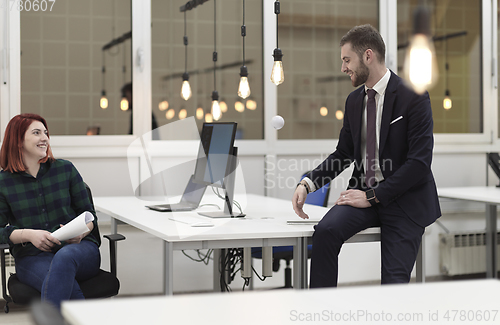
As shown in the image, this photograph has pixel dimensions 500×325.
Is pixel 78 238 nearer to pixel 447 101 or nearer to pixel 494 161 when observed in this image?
pixel 494 161

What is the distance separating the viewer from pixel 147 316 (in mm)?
981

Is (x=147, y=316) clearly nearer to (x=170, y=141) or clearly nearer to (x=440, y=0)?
(x=170, y=141)

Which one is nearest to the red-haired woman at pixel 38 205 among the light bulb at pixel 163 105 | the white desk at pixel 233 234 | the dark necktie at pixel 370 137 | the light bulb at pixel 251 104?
the white desk at pixel 233 234

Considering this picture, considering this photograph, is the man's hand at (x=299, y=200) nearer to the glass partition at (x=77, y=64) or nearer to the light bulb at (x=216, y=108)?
the light bulb at (x=216, y=108)

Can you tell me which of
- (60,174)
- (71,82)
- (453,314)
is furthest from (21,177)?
(453,314)

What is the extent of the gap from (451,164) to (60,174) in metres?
3.36

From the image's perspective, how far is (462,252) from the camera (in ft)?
15.1

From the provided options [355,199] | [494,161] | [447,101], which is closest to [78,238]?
[355,199]

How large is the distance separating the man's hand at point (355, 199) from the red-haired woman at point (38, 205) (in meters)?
1.15

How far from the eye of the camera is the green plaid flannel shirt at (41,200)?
2.56 metres

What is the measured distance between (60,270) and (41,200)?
44cm

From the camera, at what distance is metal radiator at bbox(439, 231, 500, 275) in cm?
459

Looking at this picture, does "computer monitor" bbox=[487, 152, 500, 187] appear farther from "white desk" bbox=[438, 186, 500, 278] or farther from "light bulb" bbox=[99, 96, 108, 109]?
"light bulb" bbox=[99, 96, 108, 109]

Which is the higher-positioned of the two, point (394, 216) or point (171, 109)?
point (171, 109)
